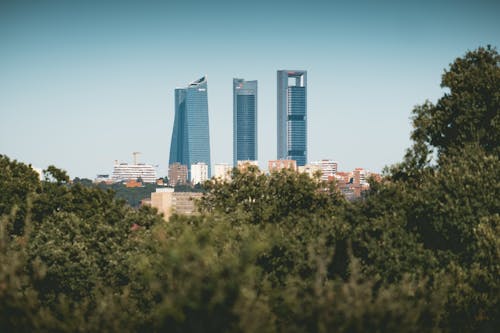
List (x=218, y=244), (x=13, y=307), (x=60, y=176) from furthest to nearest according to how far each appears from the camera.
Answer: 1. (x=60, y=176)
2. (x=218, y=244)
3. (x=13, y=307)

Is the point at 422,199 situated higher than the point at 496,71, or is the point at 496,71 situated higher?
the point at 496,71

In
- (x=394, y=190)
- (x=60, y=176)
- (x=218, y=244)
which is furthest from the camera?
(x=60, y=176)

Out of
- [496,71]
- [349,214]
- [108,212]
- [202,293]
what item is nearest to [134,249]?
[108,212]

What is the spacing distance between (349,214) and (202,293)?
57.4ft

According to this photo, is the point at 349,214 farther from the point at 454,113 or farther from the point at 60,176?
the point at 60,176

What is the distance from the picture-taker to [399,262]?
23.6 m

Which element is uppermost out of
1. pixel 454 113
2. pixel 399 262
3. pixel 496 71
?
pixel 496 71

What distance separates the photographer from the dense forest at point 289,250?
1057 cm

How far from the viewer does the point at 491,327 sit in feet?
67.8

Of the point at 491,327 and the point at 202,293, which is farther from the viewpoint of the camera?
the point at 491,327

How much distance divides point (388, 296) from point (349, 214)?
16.9 metres

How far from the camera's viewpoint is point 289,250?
25828 millimetres

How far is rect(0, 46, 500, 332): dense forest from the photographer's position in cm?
1057

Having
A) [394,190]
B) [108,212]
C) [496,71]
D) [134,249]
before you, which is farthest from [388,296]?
[108,212]
